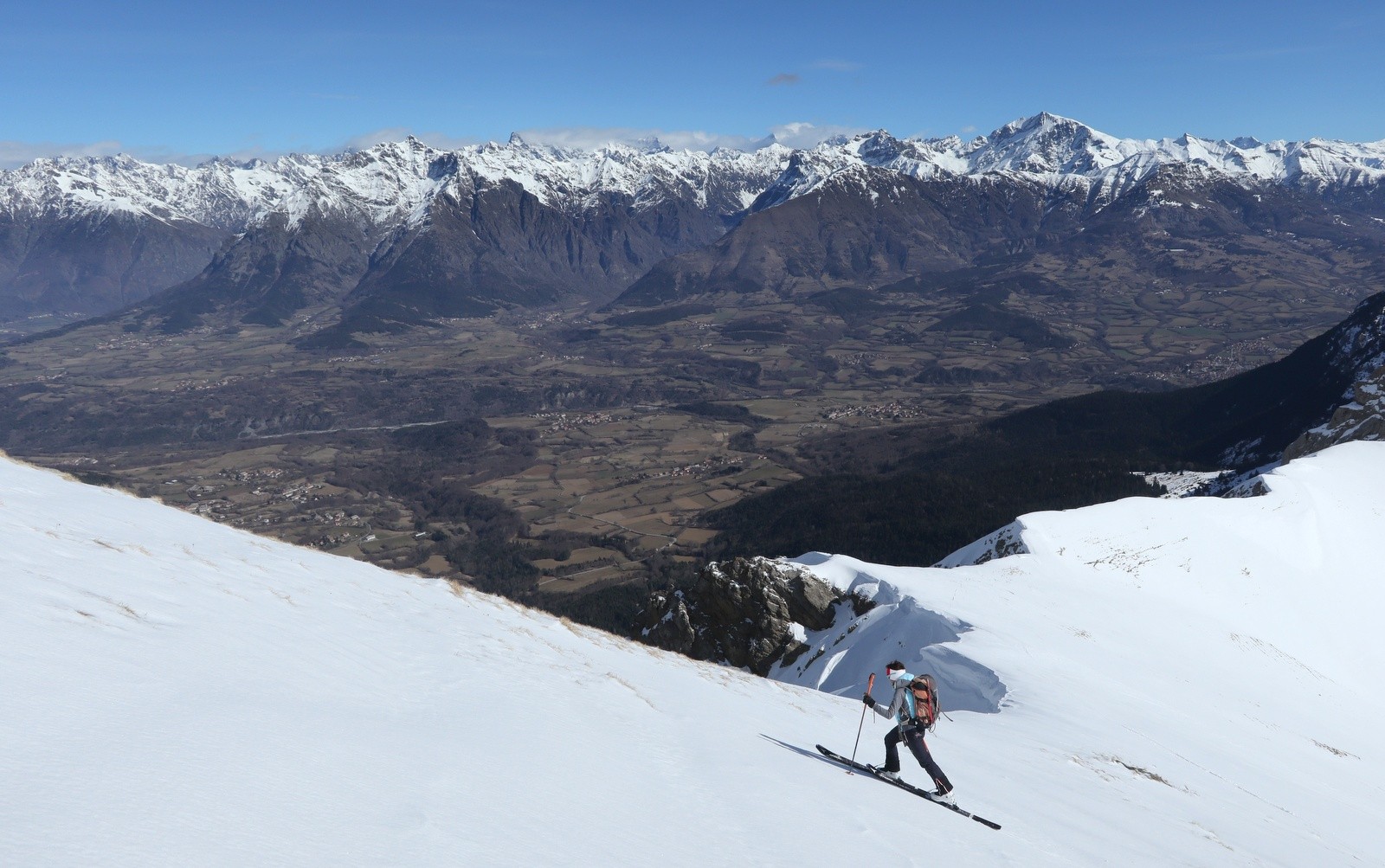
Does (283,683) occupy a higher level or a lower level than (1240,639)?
lower

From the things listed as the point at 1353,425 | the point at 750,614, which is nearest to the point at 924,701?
the point at 750,614

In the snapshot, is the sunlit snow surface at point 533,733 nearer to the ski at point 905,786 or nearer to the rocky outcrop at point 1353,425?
the ski at point 905,786

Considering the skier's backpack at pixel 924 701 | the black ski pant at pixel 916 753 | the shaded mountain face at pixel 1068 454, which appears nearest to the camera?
the black ski pant at pixel 916 753

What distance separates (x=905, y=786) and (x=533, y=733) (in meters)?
6.95

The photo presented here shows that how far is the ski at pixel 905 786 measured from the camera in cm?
1316

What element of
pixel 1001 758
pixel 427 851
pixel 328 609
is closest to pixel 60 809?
pixel 427 851

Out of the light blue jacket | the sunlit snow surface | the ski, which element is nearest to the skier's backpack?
the light blue jacket

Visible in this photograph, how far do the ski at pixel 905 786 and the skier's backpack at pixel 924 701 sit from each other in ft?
3.72

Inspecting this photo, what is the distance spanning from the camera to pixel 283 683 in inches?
464

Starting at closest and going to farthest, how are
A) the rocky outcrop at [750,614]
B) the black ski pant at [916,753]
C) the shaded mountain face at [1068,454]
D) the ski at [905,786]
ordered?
the ski at [905,786] → the black ski pant at [916,753] → the rocky outcrop at [750,614] → the shaded mountain face at [1068,454]

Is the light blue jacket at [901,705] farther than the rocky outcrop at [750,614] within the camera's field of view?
No

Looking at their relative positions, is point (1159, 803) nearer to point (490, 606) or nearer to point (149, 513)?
point (490, 606)

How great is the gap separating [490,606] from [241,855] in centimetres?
1748

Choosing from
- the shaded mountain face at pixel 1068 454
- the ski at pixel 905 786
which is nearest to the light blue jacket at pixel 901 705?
the ski at pixel 905 786
